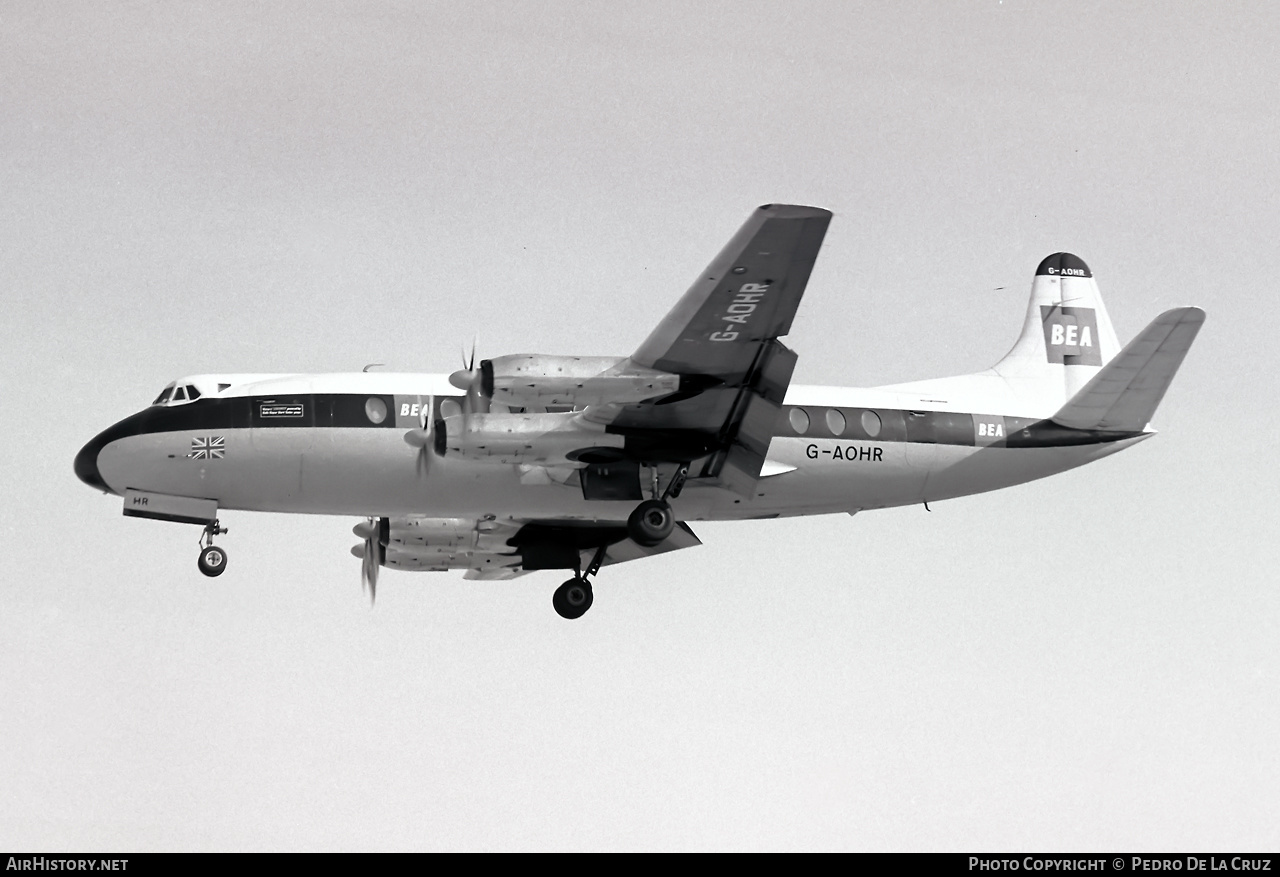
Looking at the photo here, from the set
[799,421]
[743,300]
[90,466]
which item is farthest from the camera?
[799,421]

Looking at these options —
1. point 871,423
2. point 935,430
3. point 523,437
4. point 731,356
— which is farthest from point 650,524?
point 935,430

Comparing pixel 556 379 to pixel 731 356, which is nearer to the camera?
pixel 556 379

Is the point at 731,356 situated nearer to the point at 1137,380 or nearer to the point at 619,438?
the point at 619,438

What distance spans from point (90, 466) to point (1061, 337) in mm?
18988

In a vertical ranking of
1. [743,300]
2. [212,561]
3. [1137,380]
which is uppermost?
[743,300]

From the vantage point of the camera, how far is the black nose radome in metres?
34.6

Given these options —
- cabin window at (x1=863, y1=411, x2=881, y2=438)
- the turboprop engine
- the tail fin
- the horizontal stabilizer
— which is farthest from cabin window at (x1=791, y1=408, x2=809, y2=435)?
the tail fin

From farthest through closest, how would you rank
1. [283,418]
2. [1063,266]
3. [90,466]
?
[1063,266] < [90,466] < [283,418]

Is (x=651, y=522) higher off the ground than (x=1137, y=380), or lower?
lower

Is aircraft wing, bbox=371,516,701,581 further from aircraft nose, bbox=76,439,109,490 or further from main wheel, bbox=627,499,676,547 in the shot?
aircraft nose, bbox=76,439,109,490

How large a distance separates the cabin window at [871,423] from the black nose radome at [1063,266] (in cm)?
777

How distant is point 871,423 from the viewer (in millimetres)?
28797
